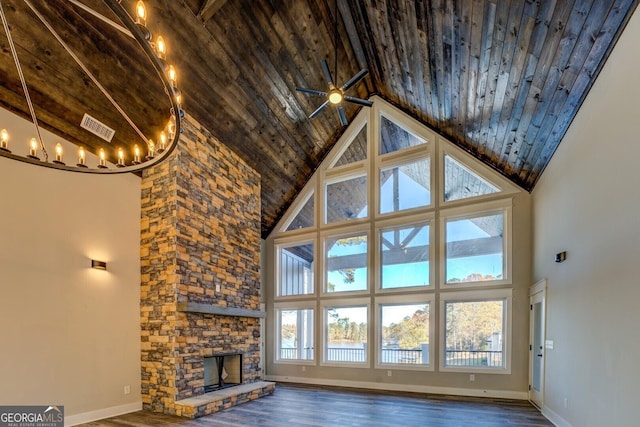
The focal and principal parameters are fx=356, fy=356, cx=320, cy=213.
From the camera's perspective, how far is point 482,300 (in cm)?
675

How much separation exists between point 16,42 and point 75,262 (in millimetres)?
2879

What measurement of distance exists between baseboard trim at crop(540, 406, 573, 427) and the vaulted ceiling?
3.63 m

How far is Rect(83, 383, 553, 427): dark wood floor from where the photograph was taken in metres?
4.96

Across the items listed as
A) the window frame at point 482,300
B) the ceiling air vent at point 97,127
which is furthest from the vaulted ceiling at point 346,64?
the window frame at point 482,300

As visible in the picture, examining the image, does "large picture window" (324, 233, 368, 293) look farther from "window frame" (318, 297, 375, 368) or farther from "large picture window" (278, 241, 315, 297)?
"large picture window" (278, 241, 315, 297)

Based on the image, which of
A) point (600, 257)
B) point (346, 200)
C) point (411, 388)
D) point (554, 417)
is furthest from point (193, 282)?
point (554, 417)

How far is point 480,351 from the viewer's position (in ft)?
21.6

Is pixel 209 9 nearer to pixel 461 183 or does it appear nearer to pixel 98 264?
pixel 98 264

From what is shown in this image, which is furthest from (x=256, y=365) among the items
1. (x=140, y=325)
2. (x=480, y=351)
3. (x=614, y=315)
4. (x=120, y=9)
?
(x=120, y=9)

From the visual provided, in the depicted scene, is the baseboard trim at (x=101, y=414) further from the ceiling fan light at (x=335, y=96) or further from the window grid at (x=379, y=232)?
the ceiling fan light at (x=335, y=96)

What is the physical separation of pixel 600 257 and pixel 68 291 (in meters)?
6.57

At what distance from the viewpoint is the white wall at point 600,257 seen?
303 cm

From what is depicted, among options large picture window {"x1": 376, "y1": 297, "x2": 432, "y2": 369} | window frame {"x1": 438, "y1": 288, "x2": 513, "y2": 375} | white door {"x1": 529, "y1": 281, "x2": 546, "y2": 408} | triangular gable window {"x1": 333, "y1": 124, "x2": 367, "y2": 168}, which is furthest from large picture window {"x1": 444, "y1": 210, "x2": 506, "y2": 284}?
triangular gable window {"x1": 333, "y1": 124, "x2": 367, "y2": 168}

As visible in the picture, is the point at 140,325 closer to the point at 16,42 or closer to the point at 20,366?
the point at 20,366
